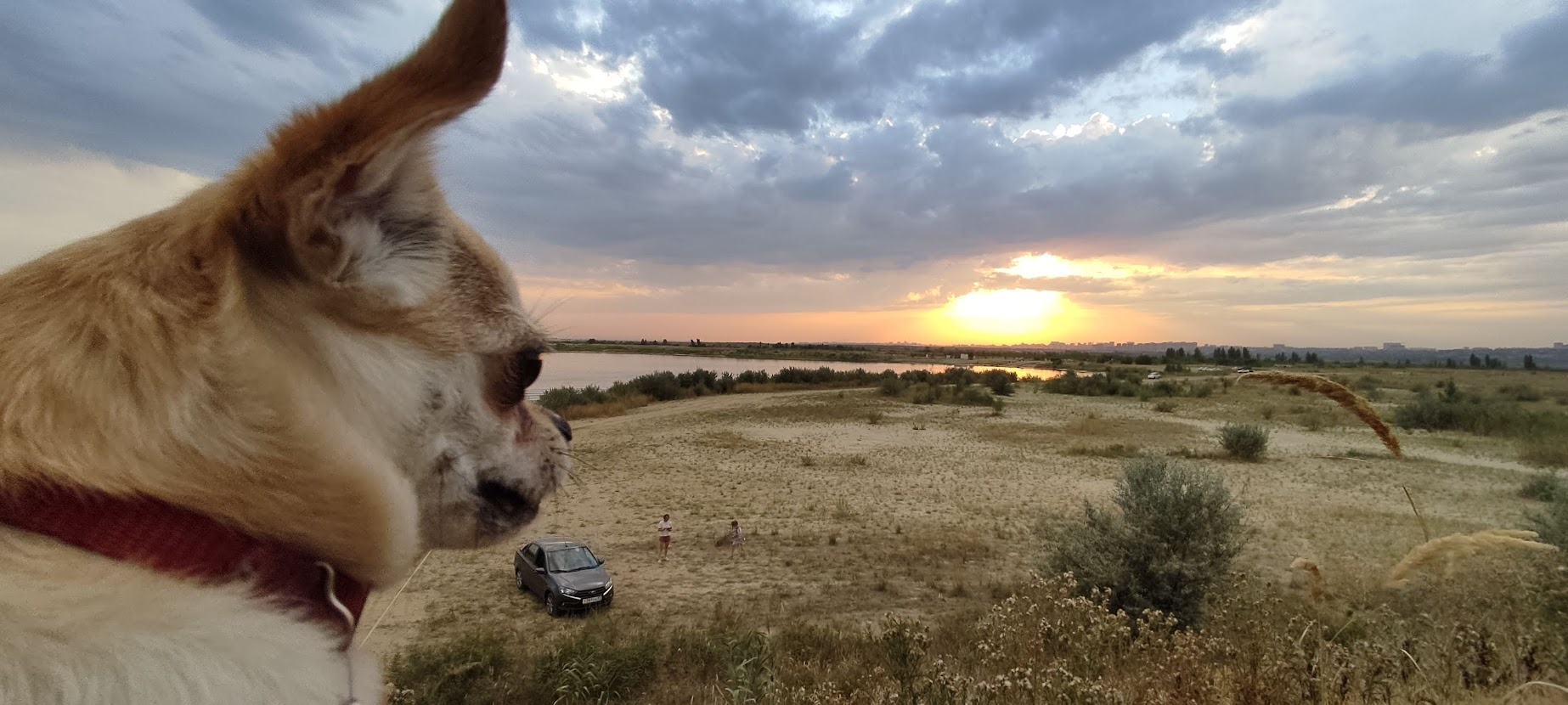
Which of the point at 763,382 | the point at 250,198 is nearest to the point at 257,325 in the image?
the point at 250,198

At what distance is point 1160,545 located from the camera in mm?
10062

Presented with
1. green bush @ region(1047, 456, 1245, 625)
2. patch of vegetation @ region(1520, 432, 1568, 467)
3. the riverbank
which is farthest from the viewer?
patch of vegetation @ region(1520, 432, 1568, 467)

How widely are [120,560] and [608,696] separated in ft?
25.2

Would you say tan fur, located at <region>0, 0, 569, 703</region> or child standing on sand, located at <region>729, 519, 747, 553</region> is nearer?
tan fur, located at <region>0, 0, 569, 703</region>

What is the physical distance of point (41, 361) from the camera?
0.93 meters

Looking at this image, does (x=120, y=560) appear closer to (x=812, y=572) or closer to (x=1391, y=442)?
(x=1391, y=442)

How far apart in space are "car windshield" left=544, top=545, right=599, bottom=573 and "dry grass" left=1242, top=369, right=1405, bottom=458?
1159cm

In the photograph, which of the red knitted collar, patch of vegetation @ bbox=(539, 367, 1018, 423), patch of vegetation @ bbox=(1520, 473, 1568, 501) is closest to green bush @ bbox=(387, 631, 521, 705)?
the red knitted collar

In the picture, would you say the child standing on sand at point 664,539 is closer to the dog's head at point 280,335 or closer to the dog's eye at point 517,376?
the dog's eye at point 517,376

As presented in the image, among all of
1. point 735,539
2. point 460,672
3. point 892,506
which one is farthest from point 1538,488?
point 460,672

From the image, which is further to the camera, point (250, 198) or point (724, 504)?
point (724, 504)

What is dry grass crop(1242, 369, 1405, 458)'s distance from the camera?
294cm

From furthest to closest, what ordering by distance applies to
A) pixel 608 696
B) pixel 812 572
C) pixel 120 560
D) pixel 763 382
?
pixel 763 382
pixel 812 572
pixel 608 696
pixel 120 560

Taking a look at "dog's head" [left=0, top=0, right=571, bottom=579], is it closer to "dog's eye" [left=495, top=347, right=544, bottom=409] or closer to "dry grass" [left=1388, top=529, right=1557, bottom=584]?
"dog's eye" [left=495, top=347, right=544, bottom=409]
